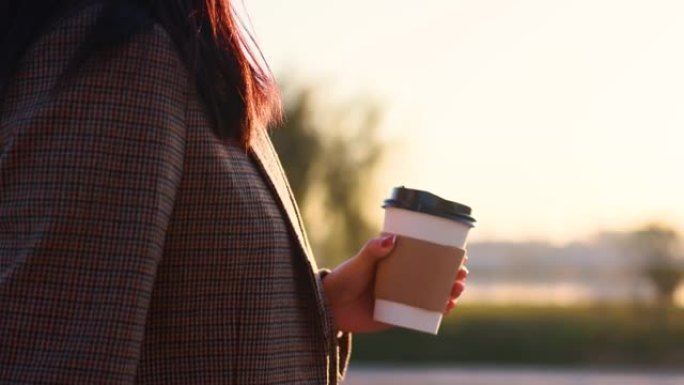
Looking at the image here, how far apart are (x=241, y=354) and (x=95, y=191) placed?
248mm

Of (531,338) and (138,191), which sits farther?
(531,338)

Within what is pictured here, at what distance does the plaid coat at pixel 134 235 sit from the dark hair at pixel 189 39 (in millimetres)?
15

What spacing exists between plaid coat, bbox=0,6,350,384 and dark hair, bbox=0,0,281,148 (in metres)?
0.02

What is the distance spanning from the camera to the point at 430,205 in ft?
6.43

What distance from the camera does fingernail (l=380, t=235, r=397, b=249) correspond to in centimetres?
197

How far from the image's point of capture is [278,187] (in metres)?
1.79

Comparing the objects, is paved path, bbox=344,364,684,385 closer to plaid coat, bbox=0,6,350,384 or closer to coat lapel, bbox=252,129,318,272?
coat lapel, bbox=252,129,318,272

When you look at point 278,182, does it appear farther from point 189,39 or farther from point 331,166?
point 331,166

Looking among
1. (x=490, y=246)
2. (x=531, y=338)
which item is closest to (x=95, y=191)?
(x=531, y=338)

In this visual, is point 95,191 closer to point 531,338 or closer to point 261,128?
point 261,128

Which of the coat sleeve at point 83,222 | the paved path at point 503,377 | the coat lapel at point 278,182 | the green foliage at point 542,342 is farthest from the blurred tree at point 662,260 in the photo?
the coat sleeve at point 83,222

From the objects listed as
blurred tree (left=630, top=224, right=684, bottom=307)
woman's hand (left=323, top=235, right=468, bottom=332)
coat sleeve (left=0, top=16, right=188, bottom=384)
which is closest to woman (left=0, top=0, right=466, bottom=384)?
coat sleeve (left=0, top=16, right=188, bottom=384)

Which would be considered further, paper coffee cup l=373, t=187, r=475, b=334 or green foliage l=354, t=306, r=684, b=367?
green foliage l=354, t=306, r=684, b=367

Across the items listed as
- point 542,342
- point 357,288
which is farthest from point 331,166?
point 357,288
